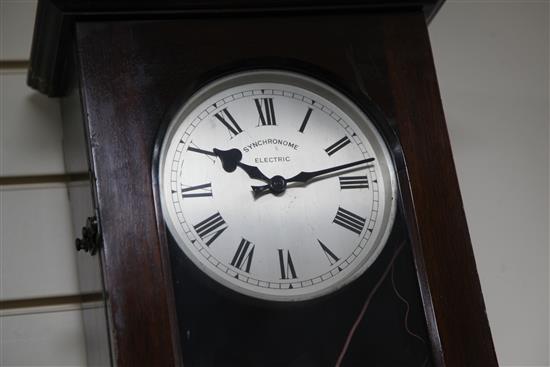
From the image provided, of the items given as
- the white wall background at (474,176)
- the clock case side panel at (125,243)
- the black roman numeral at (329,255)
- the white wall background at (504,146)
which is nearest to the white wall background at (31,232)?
the white wall background at (474,176)

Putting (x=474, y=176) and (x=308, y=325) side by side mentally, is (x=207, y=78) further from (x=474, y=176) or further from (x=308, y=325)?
(x=474, y=176)

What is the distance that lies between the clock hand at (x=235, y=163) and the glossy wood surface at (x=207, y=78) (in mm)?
84

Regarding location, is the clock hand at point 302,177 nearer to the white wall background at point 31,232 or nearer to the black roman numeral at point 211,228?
the black roman numeral at point 211,228

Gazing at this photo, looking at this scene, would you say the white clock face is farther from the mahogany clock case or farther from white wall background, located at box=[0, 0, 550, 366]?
white wall background, located at box=[0, 0, 550, 366]

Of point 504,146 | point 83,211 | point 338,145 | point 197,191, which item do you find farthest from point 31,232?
point 504,146

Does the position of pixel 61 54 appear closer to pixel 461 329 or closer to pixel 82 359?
pixel 82 359

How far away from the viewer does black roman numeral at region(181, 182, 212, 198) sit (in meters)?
1.08

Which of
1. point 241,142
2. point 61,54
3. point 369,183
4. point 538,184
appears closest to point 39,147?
point 61,54

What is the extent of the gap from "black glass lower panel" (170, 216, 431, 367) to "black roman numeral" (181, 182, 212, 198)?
0.07 metres

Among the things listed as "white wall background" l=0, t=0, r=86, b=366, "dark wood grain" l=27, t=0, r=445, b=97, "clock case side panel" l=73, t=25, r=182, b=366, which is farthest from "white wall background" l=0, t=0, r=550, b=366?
"clock case side panel" l=73, t=25, r=182, b=366

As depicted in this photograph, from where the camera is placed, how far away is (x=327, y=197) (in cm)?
112

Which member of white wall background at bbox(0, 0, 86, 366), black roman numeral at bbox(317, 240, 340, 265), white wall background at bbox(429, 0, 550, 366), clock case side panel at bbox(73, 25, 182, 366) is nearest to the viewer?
clock case side panel at bbox(73, 25, 182, 366)

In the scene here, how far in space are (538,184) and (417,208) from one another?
20.0 inches

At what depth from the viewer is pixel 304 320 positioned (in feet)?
3.43
